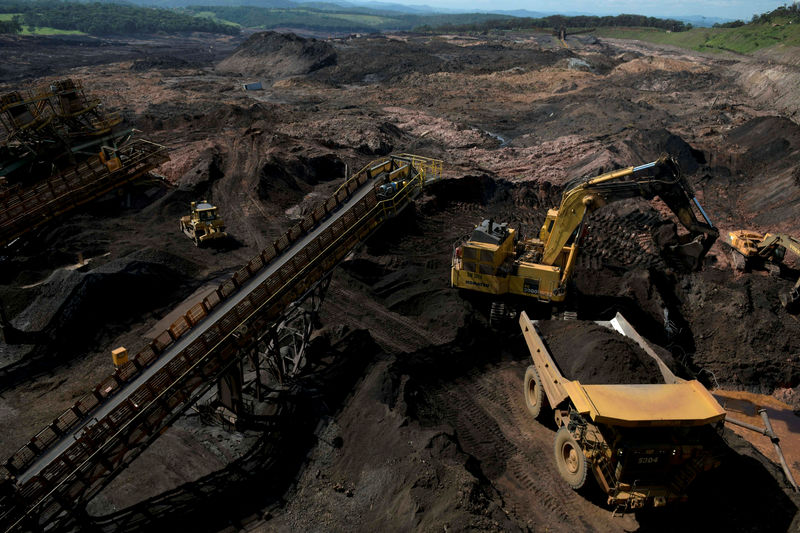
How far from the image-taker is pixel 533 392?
13117mm

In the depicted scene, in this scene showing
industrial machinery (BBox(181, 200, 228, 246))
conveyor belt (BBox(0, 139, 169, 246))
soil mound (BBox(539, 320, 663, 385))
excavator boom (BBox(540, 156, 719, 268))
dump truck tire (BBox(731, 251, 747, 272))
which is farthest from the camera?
industrial machinery (BBox(181, 200, 228, 246))

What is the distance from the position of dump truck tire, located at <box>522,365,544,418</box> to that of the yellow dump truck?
2244 mm

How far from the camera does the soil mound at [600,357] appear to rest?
10.8 m

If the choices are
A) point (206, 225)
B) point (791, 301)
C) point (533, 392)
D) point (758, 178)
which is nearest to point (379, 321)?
point (533, 392)

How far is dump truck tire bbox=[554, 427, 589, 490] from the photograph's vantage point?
10.2 m

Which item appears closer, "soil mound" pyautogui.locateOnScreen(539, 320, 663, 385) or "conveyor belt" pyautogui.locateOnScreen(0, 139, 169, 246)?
"soil mound" pyautogui.locateOnScreen(539, 320, 663, 385)

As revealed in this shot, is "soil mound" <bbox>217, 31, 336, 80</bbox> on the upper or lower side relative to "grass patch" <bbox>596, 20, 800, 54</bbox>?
lower

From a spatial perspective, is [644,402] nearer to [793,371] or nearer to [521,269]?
[521,269]

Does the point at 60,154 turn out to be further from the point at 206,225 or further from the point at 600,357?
the point at 600,357

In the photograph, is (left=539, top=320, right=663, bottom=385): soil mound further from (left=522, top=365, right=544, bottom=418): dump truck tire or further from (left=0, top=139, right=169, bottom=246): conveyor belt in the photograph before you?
(left=0, top=139, right=169, bottom=246): conveyor belt

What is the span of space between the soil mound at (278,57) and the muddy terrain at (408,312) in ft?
88.7

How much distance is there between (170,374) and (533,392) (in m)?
8.62

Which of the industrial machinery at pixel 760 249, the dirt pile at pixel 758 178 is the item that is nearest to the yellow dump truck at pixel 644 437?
the industrial machinery at pixel 760 249

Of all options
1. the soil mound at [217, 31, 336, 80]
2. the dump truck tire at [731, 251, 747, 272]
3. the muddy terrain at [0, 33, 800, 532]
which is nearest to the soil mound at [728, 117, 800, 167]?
the muddy terrain at [0, 33, 800, 532]
